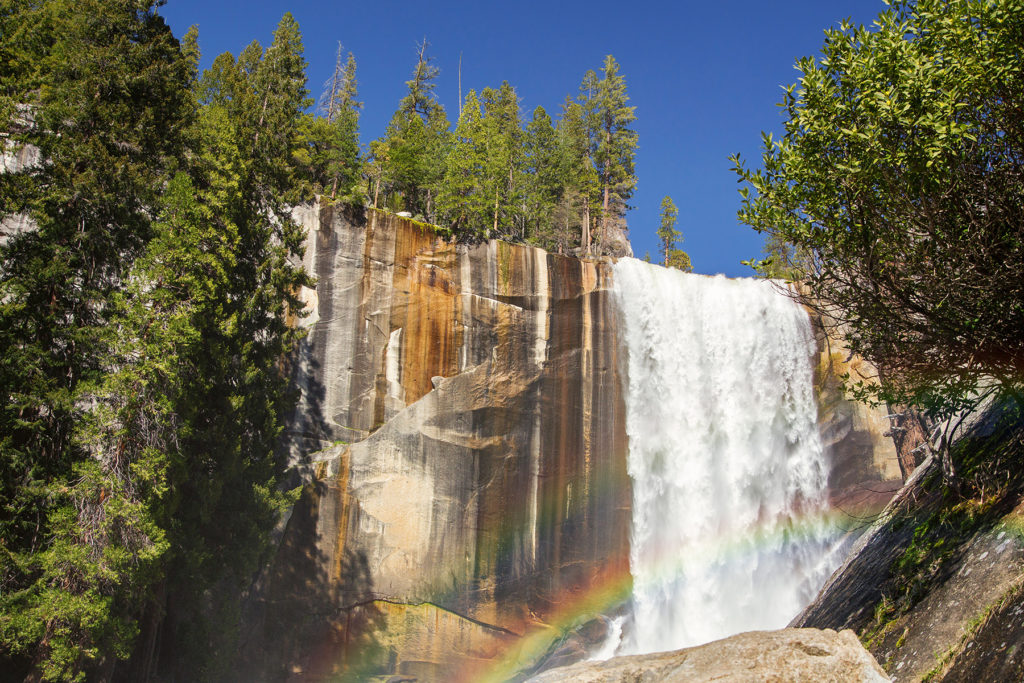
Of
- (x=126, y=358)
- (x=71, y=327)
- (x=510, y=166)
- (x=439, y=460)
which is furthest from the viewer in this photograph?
(x=510, y=166)

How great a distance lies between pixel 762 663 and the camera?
243 inches

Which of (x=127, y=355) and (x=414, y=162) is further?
(x=414, y=162)

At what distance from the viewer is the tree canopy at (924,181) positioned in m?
8.06

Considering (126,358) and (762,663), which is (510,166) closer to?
(126,358)

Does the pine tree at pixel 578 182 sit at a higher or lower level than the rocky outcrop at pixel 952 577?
higher

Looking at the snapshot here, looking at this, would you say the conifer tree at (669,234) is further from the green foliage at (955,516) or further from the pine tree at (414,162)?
the green foliage at (955,516)

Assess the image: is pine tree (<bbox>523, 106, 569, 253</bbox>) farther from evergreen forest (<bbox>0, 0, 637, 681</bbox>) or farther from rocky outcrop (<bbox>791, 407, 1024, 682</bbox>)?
rocky outcrop (<bbox>791, 407, 1024, 682</bbox>)

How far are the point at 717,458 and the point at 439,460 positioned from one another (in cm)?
1328

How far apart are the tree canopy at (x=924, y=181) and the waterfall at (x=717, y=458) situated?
64.8ft

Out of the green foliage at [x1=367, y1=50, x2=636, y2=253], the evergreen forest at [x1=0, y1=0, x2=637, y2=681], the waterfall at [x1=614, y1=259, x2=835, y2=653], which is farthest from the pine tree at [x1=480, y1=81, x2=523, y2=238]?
the evergreen forest at [x1=0, y1=0, x2=637, y2=681]

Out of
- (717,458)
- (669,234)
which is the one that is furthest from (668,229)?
(717,458)

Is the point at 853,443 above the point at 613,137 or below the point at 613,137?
below

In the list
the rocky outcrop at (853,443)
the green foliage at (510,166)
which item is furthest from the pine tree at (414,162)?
the rocky outcrop at (853,443)

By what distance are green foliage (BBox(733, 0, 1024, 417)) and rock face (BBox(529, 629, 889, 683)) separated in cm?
463
